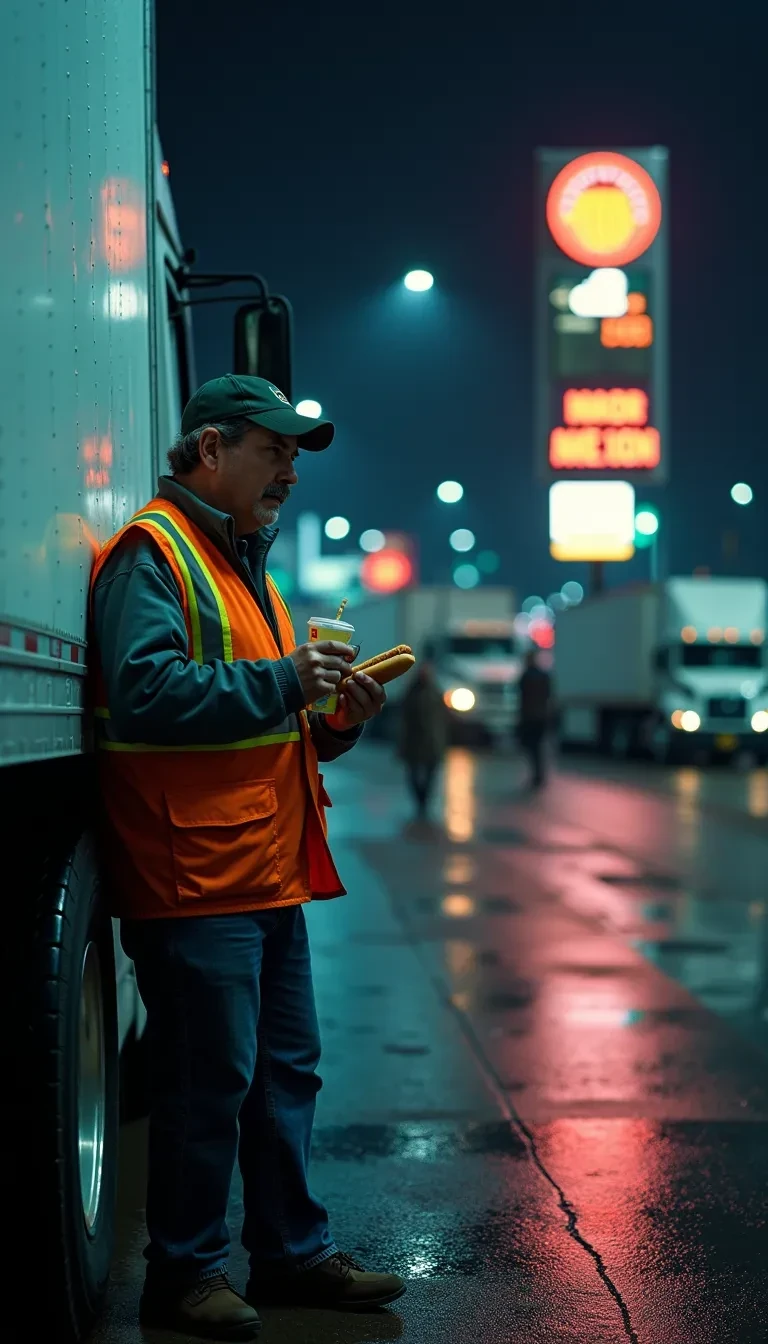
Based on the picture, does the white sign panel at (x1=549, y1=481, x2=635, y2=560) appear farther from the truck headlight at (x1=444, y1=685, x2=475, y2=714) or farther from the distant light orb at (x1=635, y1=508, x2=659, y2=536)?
the distant light orb at (x1=635, y1=508, x2=659, y2=536)

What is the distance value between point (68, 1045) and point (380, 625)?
50225 mm

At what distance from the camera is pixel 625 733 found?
39375 millimetres

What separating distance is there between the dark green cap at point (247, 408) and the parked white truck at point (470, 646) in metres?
39.1

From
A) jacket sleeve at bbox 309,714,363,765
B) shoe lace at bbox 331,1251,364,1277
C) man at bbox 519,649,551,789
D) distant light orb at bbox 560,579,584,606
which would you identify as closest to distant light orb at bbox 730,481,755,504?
man at bbox 519,649,551,789

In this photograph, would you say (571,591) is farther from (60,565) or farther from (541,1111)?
(60,565)

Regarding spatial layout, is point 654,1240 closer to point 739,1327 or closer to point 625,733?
point 739,1327

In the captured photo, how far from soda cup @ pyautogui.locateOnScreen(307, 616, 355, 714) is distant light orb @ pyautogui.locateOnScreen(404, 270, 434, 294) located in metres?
18.9

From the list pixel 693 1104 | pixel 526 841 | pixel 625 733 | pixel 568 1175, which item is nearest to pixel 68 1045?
pixel 568 1175

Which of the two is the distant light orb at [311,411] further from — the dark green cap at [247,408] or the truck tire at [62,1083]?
the truck tire at [62,1083]

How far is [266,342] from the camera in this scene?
725 cm

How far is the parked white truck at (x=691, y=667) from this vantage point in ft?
113

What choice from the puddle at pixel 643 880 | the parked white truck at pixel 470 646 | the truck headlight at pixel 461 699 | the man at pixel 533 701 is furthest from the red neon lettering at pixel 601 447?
the puddle at pixel 643 880

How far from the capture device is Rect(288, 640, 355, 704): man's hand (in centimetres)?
390

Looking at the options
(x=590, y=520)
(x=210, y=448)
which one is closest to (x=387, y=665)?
(x=210, y=448)
